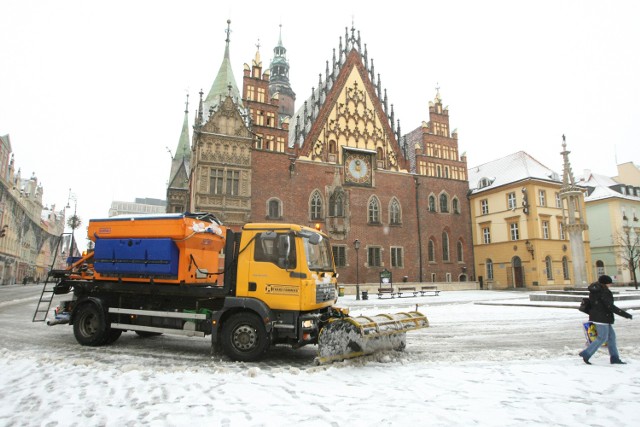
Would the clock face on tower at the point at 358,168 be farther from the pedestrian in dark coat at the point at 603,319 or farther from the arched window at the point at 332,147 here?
the pedestrian in dark coat at the point at 603,319

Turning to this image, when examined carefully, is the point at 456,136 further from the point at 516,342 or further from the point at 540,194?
the point at 516,342

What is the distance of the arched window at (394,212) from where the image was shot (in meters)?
34.5

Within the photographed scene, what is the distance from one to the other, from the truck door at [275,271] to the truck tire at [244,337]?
0.45 metres

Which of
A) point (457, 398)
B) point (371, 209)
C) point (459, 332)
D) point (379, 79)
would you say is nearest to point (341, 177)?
point (371, 209)

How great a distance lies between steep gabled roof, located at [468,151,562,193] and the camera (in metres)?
36.2

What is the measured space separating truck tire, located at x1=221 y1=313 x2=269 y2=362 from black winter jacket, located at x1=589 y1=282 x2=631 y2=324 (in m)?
5.95

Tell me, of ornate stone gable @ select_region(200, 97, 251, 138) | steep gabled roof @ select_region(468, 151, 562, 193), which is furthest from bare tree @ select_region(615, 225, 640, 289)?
ornate stone gable @ select_region(200, 97, 251, 138)

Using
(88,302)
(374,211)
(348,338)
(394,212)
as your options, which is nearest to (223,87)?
(374,211)

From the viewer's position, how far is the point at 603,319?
702 cm

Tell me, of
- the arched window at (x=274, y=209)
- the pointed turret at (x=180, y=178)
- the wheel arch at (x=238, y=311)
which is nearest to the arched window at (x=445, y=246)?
the arched window at (x=274, y=209)

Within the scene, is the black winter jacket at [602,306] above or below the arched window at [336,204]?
below

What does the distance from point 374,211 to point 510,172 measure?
569 inches

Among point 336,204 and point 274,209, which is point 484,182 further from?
point 274,209

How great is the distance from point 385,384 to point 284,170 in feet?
85.3
